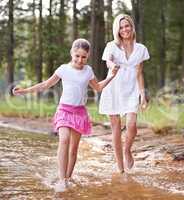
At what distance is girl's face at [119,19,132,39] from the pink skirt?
45.4 inches

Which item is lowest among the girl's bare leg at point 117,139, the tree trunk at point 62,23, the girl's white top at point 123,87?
the girl's bare leg at point 117,139

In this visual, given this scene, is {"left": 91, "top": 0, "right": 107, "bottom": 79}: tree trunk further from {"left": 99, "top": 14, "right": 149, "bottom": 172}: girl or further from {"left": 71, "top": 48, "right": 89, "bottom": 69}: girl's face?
{"left": 71, "top": 48, "right": 89, "bottom": 69}: girl's face

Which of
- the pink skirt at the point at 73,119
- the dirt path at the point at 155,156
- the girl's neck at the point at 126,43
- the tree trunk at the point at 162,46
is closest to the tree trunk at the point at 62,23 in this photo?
the tree trunk at the point at 162,46

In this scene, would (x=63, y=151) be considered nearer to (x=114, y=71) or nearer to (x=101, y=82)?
(x=101, y=82)

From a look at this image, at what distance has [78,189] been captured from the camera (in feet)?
17.8

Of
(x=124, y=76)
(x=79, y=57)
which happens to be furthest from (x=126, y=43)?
(x=79, y=57)

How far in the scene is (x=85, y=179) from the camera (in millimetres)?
6031

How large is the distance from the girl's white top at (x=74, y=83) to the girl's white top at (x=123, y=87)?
0.69 m

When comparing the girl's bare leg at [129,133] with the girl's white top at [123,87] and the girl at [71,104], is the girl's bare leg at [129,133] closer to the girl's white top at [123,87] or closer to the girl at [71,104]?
the girl's white top at [123,87]

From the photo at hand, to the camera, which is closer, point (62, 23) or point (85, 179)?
point (85, 179)

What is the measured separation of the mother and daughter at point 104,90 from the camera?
228 inches

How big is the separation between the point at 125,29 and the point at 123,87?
26.7 inches

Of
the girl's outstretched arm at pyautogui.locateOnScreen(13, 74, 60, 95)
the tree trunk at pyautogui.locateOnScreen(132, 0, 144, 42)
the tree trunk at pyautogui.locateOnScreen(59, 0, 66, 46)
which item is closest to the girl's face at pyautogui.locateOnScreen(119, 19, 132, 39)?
the girl's outstretched arm at pyautogui.locateOnScreen(13, 74, 60, 95)

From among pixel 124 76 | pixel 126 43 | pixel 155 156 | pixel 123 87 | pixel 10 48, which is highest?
pixel 10 48
